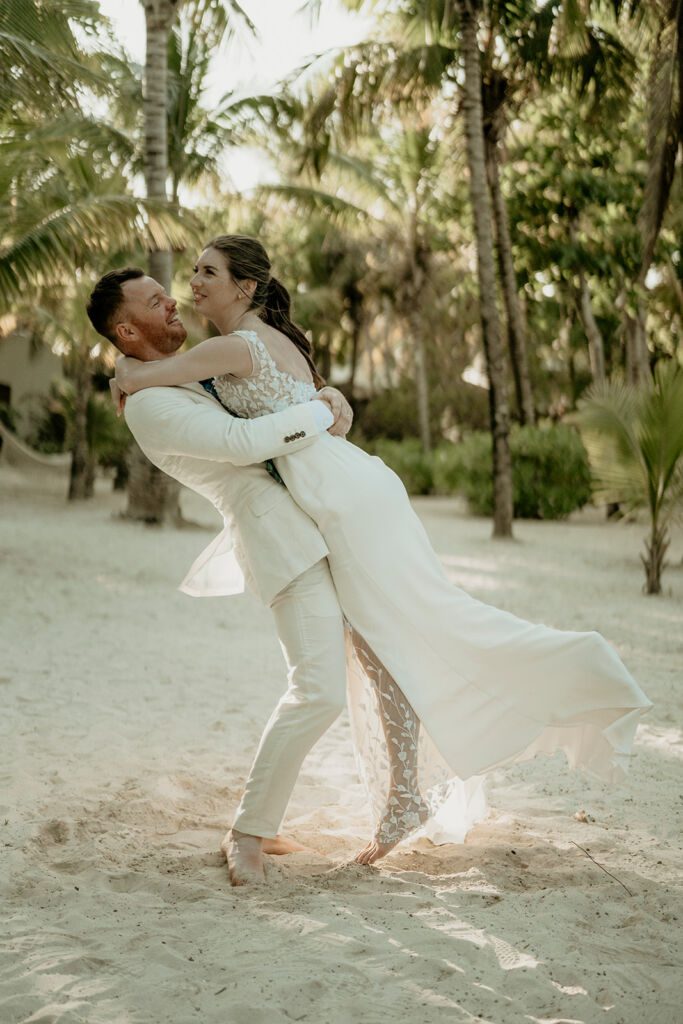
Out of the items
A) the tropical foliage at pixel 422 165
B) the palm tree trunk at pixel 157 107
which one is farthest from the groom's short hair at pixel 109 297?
the palm tree trunk at pixel 157 107

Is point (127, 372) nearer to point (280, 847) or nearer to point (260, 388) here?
point (260, 388)

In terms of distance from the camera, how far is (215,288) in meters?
3.32

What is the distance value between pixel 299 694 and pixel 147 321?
1.25 metres

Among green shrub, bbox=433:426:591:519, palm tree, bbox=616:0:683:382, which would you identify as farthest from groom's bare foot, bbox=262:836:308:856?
green shrub, bbox=433:426:591:519

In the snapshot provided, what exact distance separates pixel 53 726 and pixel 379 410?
88.5 feet

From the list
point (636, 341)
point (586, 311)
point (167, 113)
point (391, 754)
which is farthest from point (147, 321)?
point (636, 341)

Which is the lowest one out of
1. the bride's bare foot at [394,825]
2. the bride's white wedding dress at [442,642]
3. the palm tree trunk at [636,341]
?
the bride's bare foot at [394,825]

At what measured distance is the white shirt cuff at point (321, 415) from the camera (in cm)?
322

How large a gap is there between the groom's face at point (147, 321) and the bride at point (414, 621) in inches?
2.9

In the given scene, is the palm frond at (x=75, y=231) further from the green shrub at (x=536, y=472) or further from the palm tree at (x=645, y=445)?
the green shrub at (x=536, y=472)

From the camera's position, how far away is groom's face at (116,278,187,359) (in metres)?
3.30

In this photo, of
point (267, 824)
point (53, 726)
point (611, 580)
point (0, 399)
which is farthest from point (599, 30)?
point (0, 399)

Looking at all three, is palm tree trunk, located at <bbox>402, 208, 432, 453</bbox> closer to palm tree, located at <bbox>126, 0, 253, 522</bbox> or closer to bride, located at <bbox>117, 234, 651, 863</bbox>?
palm tree, located at <bbox>126, 0, 253, 522</bbox>

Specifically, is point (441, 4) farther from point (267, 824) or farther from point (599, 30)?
point (267, 824)
